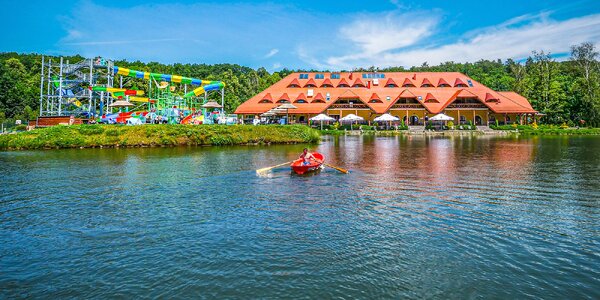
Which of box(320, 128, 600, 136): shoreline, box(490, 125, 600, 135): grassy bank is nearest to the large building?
box(490, 125, 600, 135): grassy bank

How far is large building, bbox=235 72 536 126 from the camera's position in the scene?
214ft

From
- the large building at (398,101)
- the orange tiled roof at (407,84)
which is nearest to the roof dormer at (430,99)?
the large building at (398,101)

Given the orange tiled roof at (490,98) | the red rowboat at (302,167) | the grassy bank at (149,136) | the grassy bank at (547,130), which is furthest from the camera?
the orange tiled roof at (490,98)

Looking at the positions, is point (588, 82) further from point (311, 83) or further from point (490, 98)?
point (311, 83)

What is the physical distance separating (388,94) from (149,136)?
153 ft

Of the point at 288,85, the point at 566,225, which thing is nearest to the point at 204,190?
the point at 566,225

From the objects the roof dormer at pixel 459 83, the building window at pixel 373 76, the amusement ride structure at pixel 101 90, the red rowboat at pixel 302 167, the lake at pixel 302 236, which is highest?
the building window at pixel 373 76

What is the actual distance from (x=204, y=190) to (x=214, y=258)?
25.1 ft

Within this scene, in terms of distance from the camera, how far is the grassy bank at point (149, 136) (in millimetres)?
35062

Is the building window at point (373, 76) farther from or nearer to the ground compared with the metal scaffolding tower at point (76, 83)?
farther from the ground

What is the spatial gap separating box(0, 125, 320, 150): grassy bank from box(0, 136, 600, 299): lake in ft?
60.2

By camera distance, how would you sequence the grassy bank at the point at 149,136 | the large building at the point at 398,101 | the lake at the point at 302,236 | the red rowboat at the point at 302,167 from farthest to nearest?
1. the large building at the point at 398,101
2. the grassy bank at the point at 149,136
3. the red rowboat at the point at 302,167
4. the lake at the point at 302,236

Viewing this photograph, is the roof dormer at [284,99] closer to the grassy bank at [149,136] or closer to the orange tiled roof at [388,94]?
the orange tiled roof at [388,94]

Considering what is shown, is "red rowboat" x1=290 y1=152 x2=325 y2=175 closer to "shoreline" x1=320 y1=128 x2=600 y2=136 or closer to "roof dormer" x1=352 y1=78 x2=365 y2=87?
"shoreline" x1=320 y1=128 x2=600 y2=136
